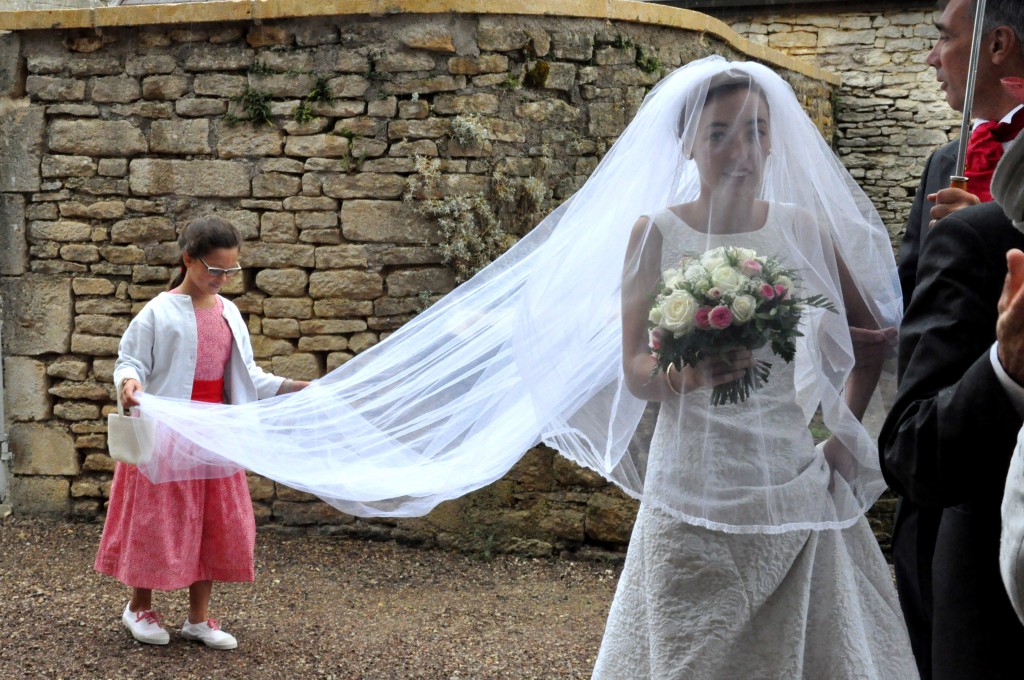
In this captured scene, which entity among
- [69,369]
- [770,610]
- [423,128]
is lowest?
[69,369]

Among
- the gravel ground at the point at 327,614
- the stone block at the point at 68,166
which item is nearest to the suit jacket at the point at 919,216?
the gravel ground at the point at 327,614

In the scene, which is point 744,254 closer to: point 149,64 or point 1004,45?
point 1004,45

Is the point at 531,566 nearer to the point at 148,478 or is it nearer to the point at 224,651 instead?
the point at 224,651

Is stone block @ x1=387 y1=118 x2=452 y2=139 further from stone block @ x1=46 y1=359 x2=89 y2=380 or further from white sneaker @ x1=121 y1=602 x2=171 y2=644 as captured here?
white sneaker @ x1=121 y1=602 x2=171 y2=644

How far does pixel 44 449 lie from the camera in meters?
6.57

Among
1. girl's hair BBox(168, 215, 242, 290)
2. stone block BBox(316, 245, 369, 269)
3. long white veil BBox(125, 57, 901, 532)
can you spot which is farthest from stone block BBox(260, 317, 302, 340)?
long white veil BBox(125, 57, 901, 532)

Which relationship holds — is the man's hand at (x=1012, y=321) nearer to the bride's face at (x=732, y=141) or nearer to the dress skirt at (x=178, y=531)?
the bride's face at (x=732, y=141)

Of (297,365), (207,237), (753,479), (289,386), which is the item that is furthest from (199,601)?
(753,479)

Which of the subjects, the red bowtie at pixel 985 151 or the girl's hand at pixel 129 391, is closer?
the red bowtie at pixel 985 151

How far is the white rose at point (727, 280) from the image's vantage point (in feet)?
7.75

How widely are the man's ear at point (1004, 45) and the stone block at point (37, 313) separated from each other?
571 cm

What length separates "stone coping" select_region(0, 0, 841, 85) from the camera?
5.89 metres

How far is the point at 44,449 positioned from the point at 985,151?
5952mm

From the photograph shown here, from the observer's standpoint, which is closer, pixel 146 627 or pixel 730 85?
pixel 730 85
